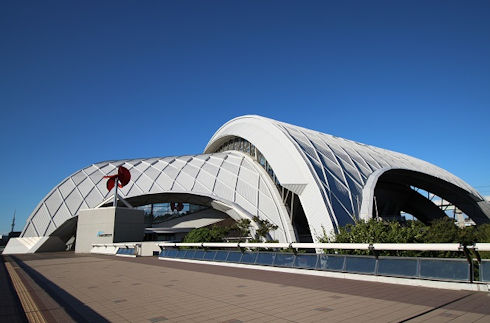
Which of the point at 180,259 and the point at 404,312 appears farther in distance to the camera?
the point at 180,259

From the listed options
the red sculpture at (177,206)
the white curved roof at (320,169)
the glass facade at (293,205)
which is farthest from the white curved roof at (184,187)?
the red sculpture at (177,206)

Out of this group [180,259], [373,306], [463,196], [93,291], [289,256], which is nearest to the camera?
[373,306]

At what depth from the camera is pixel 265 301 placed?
7645 mm

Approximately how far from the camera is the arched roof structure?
88.3ft

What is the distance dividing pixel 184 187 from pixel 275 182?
10791mm

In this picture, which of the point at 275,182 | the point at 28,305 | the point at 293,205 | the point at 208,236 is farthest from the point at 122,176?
the point at 28,305

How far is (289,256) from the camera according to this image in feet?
44.0

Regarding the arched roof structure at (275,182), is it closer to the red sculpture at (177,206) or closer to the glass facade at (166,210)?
the red sculpture at (177,206)

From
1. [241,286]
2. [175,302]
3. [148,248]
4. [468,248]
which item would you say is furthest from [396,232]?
[148,248]

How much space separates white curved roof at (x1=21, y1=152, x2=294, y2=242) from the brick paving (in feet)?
75.3

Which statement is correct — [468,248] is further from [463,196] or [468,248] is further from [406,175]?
[463,196]

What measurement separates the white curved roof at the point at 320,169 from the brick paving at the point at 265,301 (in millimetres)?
12075

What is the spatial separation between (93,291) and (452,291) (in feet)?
32.3

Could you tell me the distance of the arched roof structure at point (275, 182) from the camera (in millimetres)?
26922
